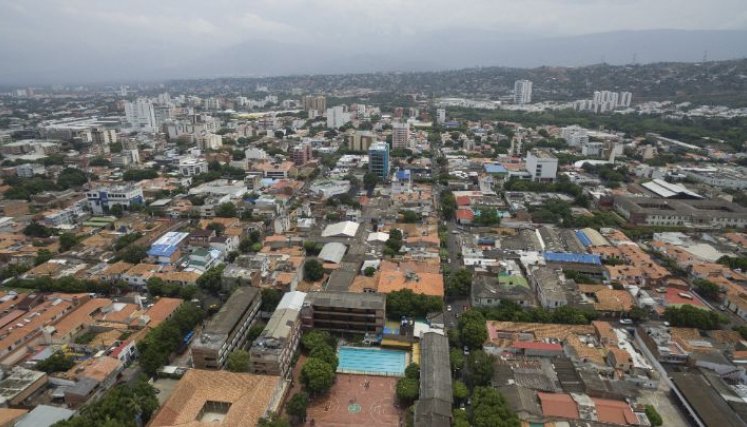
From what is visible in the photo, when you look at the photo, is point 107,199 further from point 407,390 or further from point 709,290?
point 709,290

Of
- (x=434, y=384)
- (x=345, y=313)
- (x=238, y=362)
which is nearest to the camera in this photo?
(x=434, y=384)

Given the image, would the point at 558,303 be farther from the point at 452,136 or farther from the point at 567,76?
the point at 567,76

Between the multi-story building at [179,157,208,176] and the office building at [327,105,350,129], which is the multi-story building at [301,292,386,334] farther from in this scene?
the office building at [327,105,350,129]

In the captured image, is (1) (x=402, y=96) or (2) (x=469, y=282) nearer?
(2) (x=469, y=282)

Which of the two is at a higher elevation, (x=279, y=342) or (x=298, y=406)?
(x=279, y=342)

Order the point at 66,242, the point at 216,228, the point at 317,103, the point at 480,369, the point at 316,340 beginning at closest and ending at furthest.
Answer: the point at 480,369
the point at 316,340
the point at 66,242
the point at 216,228
the point at 317,103

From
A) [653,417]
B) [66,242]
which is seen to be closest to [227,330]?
[653,417]

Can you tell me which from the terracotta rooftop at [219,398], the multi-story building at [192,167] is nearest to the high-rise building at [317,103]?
the multi-story building at [192,167]

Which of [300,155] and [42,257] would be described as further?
[300,155]

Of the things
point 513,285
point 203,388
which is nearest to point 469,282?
point 513,285
